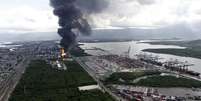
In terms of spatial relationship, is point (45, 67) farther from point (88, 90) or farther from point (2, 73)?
point (88, 90)

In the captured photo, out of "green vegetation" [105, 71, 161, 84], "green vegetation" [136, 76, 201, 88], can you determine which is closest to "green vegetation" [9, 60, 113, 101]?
"green vegetation" [105, 71, 161, 84]

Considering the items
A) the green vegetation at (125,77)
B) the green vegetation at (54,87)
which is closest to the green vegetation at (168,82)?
the green vegetation at (125,77)

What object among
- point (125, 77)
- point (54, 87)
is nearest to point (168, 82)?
point (125, 77)

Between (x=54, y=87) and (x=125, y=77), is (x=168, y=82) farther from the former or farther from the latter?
(x=54, y=87)

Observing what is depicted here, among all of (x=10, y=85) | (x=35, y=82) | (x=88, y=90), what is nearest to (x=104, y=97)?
(x=88, y=90)

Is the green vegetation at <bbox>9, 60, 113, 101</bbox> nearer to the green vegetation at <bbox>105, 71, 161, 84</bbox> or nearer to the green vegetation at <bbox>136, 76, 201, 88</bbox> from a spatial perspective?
the green vegetation at <bbox>105, 71, 161, 84</bbox>

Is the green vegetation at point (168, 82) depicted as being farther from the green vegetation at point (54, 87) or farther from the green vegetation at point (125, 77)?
the green vegetation at point (54, 87)

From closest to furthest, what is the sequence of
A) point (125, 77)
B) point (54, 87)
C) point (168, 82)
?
point (54, 87) → point (168, 82) → point (125, 77)
